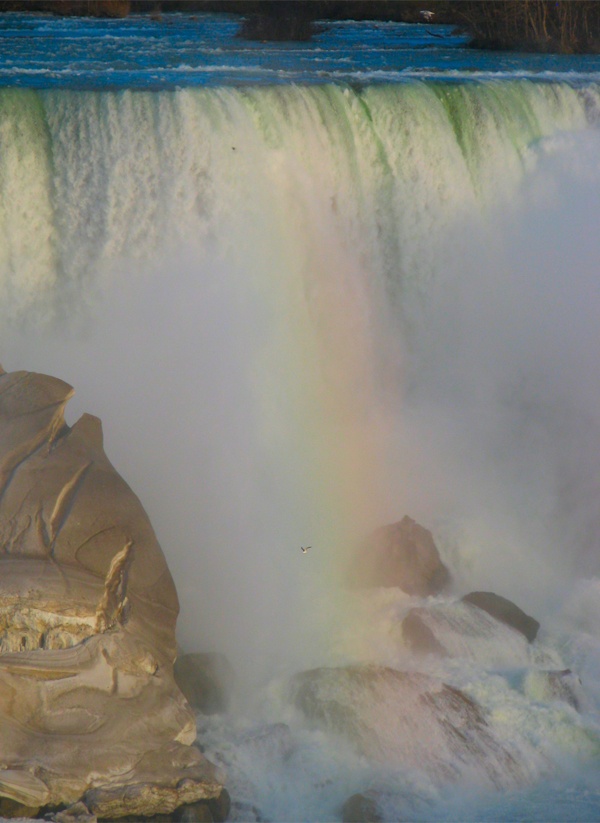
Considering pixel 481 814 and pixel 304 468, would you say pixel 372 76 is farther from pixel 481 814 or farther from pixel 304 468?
pixel 481 814

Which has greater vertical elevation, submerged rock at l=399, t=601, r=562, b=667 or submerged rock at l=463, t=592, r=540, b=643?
submerged rock at l=463, t=592, r=540, b=643

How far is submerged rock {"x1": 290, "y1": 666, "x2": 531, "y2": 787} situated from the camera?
6871 mm

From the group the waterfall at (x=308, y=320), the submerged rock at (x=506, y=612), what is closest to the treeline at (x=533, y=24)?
the waterfall at (x=308, y=320)

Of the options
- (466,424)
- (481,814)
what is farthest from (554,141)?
Result: (481,814)

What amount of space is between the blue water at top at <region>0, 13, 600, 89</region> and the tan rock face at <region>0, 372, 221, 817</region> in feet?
16.6

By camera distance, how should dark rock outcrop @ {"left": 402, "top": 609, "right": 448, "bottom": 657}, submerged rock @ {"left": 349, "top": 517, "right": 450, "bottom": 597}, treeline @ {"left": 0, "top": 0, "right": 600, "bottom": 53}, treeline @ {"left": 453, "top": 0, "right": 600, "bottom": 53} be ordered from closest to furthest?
dark rock outcrop @ {"left": 402, "top": 609, "right": 448, "bottom": 657}
submerged rock @ {"left": 349, "top": 517, "right": 450, "bottom": 597}
treeline @ {"left": 0, "top": 0, "right": 600, "bottom": 53}
treeline @ {"left": 453, "top": 0, "right": 600, "bottom": 53}

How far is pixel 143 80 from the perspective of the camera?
11328mm

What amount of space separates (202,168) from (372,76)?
11.5ft

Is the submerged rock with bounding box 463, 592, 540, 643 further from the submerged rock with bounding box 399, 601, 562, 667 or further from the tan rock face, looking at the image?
the tan rock face

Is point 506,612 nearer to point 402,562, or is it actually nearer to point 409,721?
point 402,562

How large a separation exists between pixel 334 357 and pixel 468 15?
8130 mm

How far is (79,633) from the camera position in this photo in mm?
6426

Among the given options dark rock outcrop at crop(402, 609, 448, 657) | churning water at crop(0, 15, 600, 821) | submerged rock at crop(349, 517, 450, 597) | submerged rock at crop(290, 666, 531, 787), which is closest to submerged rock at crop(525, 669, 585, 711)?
churning water at crop(0, 15, 600, 821)

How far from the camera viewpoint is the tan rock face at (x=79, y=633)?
602 cm
